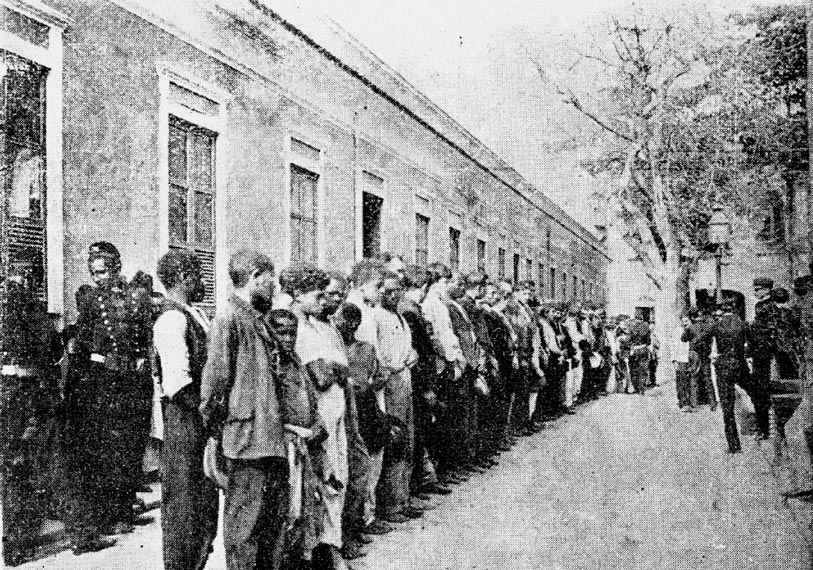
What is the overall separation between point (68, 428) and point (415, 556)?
1601 millimetres

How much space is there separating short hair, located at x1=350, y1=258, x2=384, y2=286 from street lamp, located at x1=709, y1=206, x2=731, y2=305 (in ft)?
7.39

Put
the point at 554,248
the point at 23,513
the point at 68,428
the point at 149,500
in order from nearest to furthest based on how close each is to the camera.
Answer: the point at 23,513
the point at 68,428
the point at 149,500
the point at 554,248

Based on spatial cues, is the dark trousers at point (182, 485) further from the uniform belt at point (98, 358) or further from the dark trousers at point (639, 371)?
the dark trousers at point (639, 371)

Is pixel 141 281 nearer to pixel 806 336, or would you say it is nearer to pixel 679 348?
pixel 806 336

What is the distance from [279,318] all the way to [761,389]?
3785mm

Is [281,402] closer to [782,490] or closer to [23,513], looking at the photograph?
[23,513]

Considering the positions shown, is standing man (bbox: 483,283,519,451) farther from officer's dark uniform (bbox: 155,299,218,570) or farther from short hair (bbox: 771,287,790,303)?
officer's dark uniform (bbox: 155,299,218,570)

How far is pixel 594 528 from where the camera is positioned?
4.26m

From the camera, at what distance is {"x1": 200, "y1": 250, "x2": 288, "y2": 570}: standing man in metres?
2.93

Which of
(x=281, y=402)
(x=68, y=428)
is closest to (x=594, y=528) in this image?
(x=281, y=402)

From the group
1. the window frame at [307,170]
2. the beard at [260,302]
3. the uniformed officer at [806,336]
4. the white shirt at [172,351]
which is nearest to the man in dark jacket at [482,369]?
the window frame at [307,170]

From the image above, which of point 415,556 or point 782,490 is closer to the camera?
point 415,556

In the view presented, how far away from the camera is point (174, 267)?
10.3 feet

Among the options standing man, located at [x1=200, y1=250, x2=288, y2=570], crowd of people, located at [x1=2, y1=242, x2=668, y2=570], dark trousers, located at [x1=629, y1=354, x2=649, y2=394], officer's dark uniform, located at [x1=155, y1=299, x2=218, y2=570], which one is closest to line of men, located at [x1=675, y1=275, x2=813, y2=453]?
crowd of people, located at [x1=2, y1=242, x2=668, y2=570]
